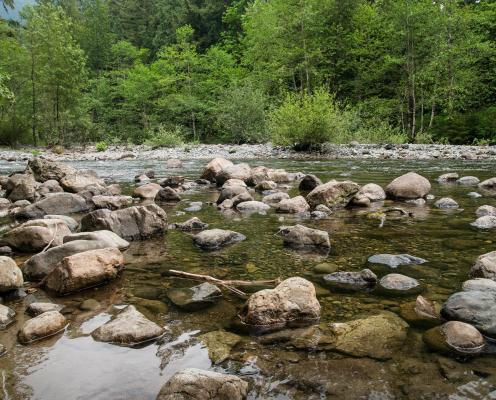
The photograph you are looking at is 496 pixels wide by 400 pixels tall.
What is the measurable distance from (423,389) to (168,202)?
24.9ft

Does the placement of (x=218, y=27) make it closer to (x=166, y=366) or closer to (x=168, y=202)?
(x=168, y=202)

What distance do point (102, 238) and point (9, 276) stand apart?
126cm

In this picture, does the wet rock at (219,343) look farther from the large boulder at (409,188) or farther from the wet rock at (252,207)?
the large boulder at (409,188)

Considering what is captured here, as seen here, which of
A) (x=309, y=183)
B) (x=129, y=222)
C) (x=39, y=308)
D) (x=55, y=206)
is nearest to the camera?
(x=39, y=308)

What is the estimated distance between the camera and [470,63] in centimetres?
2780

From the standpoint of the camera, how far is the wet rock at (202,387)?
2361 mm

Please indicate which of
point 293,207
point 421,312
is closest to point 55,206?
point 293,207

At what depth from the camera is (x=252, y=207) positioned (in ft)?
27.2

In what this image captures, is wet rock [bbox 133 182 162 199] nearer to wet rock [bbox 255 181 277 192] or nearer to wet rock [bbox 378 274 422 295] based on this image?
wet rock [bbox 255 181 277 192]

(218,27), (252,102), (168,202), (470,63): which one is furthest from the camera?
(218,27)

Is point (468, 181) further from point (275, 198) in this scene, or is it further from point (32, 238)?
point (32, 238)

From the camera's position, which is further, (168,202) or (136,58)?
(136,58)

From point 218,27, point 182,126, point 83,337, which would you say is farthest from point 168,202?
point 218,27

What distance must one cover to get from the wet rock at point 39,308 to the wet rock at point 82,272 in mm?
386
